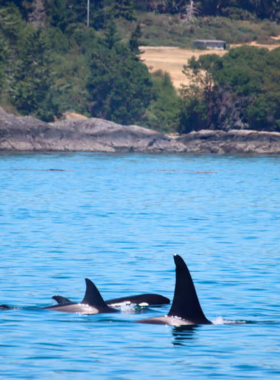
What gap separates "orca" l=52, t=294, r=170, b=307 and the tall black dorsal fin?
1659 millimetres

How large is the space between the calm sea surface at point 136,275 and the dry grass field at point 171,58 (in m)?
81.5

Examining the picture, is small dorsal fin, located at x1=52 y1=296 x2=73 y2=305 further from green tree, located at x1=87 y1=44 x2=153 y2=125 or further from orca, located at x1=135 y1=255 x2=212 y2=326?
green tree, located at x1=87 y1=44 x2=153 y2=125

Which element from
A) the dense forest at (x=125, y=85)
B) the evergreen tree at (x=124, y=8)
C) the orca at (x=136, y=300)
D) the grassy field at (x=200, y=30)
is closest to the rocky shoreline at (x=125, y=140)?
the dense forest at (x=125, y=85)

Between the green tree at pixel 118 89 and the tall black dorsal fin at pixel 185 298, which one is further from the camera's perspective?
the green tree at pixel 118 89

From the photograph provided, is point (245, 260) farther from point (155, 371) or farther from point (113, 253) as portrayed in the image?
point (155, 371)

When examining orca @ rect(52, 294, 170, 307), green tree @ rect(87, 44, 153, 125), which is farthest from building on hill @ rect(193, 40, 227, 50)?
orca @ rect(52, 294, 170, 307)

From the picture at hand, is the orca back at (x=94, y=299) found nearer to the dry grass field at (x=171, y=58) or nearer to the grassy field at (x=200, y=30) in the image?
the dry grass field at (x=171, y=58)

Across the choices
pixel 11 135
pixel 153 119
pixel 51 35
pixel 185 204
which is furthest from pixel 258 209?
pixel 51 35

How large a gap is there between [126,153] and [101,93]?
46.1 feet

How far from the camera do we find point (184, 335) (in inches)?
514

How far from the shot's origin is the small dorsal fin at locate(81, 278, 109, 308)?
532 inches

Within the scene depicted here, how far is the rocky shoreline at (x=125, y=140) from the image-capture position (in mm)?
83438

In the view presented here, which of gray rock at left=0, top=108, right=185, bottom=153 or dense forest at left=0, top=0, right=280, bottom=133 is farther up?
dense forest at left=0, top=0, right=280, bottom=133

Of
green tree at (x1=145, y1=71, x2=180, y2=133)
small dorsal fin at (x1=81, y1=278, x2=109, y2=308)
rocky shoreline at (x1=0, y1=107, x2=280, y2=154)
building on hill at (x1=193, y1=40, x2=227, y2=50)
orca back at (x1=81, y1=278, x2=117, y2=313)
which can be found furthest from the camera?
building on hill at (x1=193, y1=40, x2=227, y2=50)
